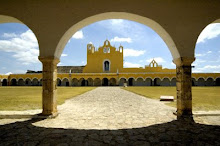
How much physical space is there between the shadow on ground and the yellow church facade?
2858cm

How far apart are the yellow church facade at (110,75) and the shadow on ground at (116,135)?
93.8 ft

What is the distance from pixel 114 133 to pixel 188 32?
11.4 feet

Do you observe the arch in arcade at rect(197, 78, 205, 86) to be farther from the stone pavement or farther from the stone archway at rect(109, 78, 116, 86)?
the stone pavement

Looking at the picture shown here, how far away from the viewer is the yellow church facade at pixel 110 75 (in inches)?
1278

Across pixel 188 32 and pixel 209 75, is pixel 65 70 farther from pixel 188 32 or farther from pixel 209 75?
pixel 188 32

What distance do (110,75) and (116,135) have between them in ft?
95.8

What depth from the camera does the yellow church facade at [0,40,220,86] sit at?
3247 cm

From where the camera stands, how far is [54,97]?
450 centimetres

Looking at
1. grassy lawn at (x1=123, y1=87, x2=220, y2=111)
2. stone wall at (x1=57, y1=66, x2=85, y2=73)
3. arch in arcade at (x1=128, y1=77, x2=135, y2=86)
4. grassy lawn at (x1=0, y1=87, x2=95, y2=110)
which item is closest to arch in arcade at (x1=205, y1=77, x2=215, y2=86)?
arch in arcade at (x1=128, y1=77, x2=135, y2=86)

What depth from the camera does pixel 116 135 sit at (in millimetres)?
3186

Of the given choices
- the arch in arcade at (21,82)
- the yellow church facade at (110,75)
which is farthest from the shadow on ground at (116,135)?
the arch in arcade at (21,82)

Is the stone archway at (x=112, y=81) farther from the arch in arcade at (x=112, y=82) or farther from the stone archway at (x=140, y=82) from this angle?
the stone archway at (x=140, y=82)

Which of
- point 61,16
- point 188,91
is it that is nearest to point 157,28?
point 188,91

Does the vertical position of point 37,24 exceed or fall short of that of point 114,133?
it exceeds it
